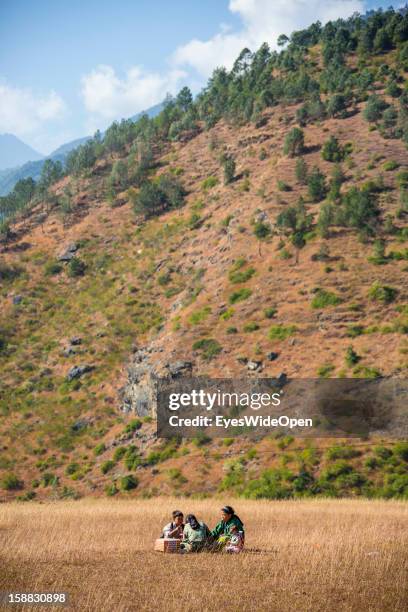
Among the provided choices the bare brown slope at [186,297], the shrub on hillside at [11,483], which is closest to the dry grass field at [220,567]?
the bare brown slope at [186,297]

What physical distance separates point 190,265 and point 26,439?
29.7 metres

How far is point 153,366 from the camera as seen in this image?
61344 mm

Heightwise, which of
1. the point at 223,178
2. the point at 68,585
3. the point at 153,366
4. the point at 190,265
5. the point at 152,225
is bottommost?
the point at 68,585

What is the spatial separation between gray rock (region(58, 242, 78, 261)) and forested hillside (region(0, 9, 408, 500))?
0.45 m

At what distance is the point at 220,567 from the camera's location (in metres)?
14.5

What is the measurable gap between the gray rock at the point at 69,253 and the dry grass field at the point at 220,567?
232 feet

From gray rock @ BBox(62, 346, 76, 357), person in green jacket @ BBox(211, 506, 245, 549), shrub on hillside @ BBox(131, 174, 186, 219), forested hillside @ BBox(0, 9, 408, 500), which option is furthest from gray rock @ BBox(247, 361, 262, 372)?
shrub on hillside @ BBox(131, 174, 186, 219)

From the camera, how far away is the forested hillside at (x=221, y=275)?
166 feet

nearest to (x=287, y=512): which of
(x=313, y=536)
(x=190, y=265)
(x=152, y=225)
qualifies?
(x=313, y=536)

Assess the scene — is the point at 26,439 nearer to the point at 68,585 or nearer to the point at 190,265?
the point at 190,265

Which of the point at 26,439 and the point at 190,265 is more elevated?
the point at 190,265

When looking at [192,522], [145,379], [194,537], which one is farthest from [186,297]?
[194,537]

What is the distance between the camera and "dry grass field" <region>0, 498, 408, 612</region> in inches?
477

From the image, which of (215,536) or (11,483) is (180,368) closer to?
(11,483)
